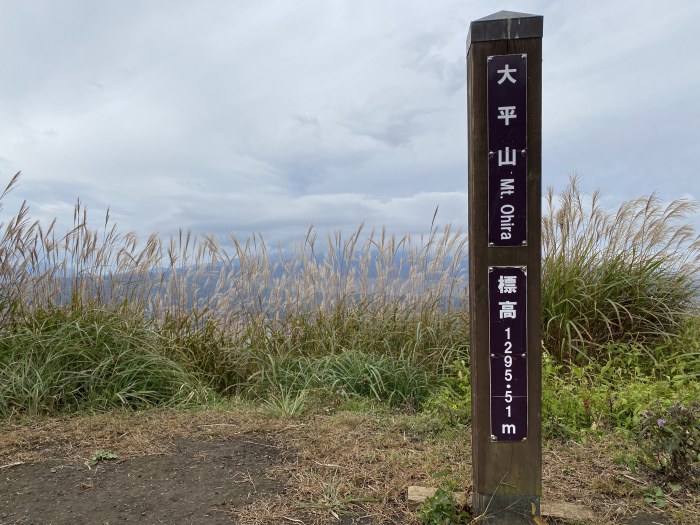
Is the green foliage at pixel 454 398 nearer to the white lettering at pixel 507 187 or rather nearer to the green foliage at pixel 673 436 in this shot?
the green foliage at pixel 673 436

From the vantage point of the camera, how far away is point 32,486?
8.84 ft

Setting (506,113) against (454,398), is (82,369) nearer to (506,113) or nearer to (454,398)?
(454,398)

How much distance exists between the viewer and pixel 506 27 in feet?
6.44

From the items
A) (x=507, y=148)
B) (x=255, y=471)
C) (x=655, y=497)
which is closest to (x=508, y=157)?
(x=507, y=148)

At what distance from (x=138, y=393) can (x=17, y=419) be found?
0.75 meters

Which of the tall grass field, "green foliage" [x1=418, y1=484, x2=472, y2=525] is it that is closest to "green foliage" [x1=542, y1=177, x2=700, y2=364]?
the tall grass field

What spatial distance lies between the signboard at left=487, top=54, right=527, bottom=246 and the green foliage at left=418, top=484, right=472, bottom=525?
102cm

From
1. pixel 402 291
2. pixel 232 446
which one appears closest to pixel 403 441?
pixel 232 446

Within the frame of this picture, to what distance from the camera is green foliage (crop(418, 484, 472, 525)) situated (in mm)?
2154

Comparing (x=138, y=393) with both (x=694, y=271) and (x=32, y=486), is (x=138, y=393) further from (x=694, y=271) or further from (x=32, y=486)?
(x=694, y=271)

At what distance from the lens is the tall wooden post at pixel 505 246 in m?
1.98

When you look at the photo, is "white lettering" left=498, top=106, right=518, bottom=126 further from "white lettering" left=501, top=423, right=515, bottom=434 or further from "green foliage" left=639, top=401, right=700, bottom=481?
"green foliage" left=639, top=401, right=700, bottom=481

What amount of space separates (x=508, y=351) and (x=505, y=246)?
39 centimetres

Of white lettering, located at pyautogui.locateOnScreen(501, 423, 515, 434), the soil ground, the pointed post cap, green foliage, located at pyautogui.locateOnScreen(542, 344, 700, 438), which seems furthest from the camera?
green foliage, located at pyautogui.locateOnScreen(542, 344, 700, 438)
